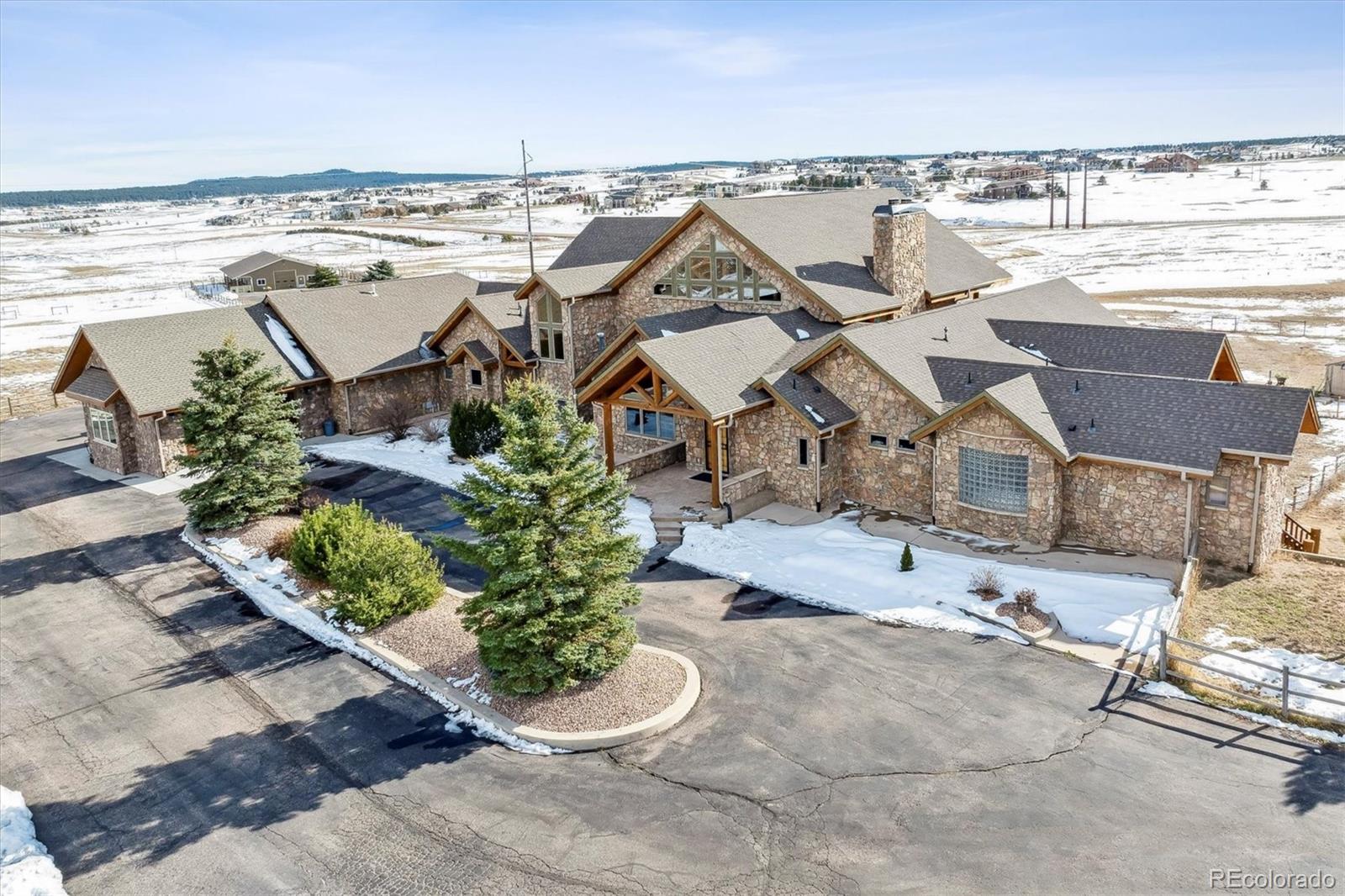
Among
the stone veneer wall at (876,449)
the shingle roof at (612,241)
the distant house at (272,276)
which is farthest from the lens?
the distant house at (272,276)

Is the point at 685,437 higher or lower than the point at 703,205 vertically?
lower

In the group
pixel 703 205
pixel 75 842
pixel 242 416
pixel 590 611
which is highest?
pixel 703 205

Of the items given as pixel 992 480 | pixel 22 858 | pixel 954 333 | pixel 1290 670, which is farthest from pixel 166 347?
pixel 1290 670

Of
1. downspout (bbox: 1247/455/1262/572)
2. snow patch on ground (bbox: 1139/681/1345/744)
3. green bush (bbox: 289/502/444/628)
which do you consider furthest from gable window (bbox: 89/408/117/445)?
downspout (bbox: 1247/455/1262/572)

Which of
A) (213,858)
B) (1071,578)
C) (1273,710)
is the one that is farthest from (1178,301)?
(213,858)

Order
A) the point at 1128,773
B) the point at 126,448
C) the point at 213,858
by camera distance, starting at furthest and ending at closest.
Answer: the point at 126,448, the point at 1128,773, the point at 213,858

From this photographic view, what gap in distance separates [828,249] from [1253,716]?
1965 centimetres

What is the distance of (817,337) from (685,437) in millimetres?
4761

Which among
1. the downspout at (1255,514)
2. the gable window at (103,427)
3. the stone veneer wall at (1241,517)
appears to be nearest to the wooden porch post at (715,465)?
the stone veneer wall at (1241,517)

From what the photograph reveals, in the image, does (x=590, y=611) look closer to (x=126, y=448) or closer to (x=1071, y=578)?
(x=1071, y=578)

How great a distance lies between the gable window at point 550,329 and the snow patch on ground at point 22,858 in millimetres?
21468

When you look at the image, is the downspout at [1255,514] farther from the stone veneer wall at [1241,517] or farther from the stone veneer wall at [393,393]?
the stone veneer wall at [393,393]

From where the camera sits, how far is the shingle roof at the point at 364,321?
114ft

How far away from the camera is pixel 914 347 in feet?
81.9
